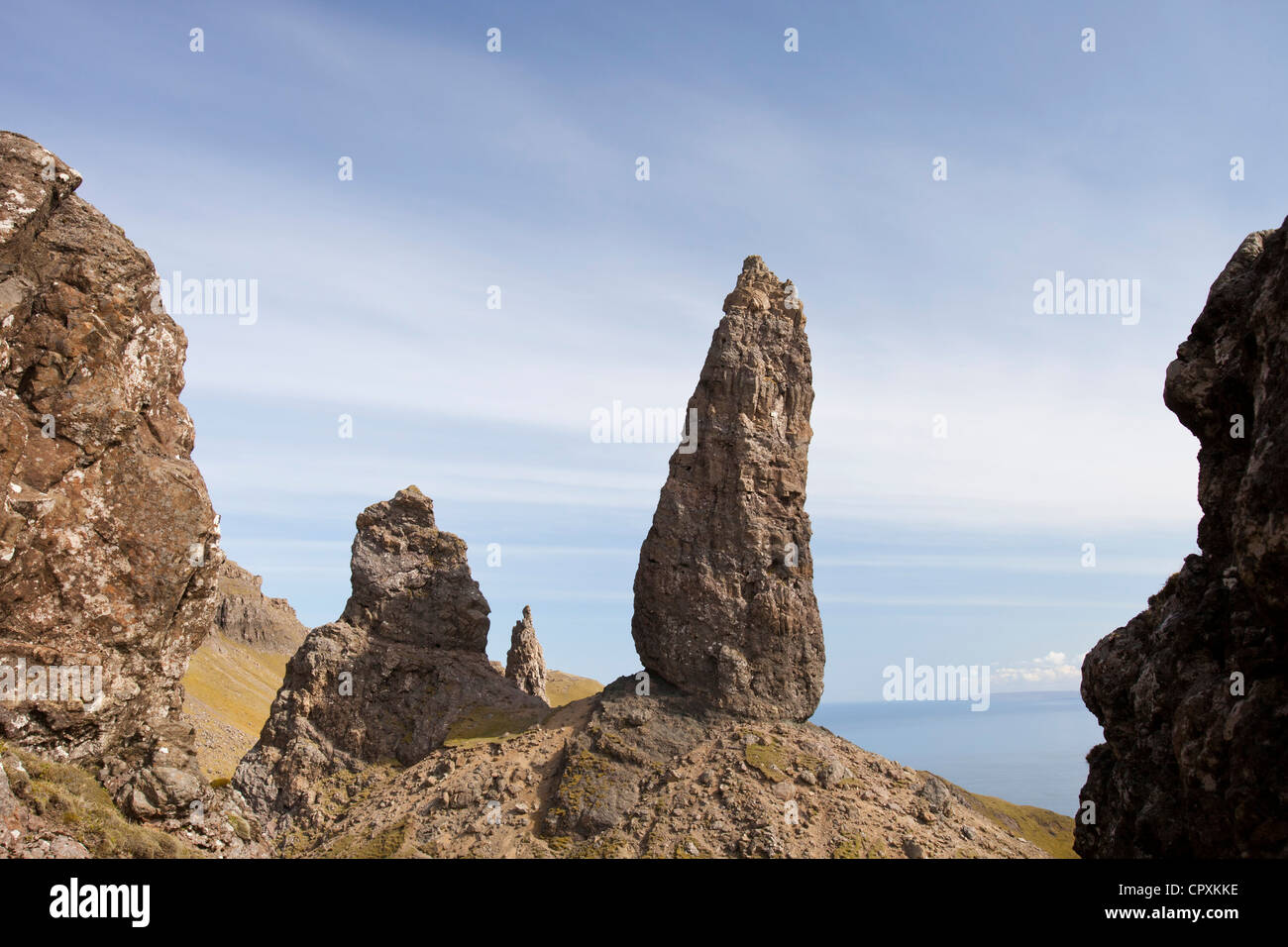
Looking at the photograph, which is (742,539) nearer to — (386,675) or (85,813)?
(386,675)

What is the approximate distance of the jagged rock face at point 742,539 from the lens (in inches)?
2120

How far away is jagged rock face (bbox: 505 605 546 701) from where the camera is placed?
7794 centimetres

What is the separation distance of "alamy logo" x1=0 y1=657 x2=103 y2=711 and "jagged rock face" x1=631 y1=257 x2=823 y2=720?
3338cm

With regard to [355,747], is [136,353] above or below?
above

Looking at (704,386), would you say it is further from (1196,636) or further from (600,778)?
(1196,636)

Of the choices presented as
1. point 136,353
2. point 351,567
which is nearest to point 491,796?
point 351,567

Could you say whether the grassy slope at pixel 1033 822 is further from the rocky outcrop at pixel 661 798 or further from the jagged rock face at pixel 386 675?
the jagged rock face at pixel 386 675

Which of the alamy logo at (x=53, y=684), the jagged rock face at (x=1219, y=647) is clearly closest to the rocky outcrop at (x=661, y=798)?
the alamy logo at (x=53, y=684)
